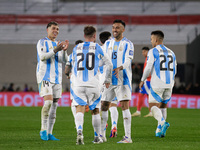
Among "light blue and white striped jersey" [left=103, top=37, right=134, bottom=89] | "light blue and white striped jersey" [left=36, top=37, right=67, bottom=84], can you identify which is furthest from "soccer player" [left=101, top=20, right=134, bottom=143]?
"light blue and white striped jersey" [left=36, top=37, right=67, bottom=84]

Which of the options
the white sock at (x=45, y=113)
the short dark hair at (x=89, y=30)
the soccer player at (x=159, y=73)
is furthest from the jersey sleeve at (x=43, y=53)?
the soccer player at (x=159, y=73)

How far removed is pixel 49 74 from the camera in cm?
827

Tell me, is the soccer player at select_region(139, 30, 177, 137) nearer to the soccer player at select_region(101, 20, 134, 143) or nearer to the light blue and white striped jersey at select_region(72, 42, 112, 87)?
the soccer player at select_region(101, 20, 134, 143)

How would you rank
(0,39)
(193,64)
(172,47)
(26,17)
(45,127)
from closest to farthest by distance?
(45,127) → (193,64) → (172,47) → (0,39) → (26,17)

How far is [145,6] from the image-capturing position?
3225 centimetres

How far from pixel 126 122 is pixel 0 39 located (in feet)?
75.9

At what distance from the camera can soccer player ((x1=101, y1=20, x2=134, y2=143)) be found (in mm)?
7648

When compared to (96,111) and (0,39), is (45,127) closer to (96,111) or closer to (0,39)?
(96,111)

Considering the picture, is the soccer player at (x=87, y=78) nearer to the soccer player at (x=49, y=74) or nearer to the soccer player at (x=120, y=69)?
the soccer player at (x=120, y=69)

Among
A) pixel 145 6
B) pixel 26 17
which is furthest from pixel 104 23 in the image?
pixel 26 17

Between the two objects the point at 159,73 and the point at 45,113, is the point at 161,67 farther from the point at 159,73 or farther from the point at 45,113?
the point at 45,113

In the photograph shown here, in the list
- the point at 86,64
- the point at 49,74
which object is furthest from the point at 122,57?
the point at 49,74

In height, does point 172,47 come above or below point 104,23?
below

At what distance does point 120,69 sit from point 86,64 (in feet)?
2.60
